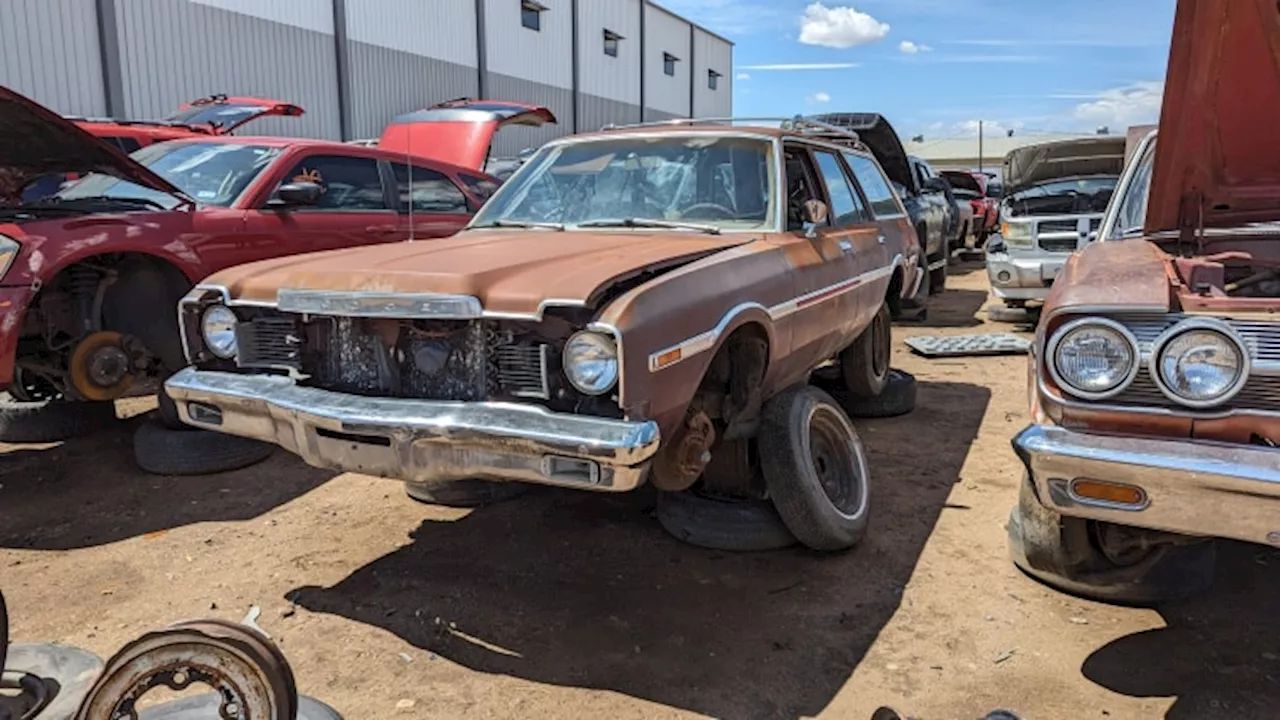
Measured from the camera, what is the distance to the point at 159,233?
5.10 m

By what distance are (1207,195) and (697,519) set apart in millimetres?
2282

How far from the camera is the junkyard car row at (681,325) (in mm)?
2451

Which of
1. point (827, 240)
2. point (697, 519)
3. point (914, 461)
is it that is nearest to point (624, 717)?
point (697, 519)

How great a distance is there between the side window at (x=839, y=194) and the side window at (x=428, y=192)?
3.17m

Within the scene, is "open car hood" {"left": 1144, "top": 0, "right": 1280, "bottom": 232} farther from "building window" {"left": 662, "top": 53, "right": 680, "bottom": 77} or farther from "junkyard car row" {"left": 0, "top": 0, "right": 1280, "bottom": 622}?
"building window" {"left": 662, "top": 53, "right": 680, "bottom": 77}

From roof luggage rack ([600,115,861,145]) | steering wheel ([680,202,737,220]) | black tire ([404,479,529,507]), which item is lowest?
black tire ([404,479,529,507])

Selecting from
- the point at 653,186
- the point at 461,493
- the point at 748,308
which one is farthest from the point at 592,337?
the point at 461,493

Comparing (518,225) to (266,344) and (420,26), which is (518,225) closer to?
(266,344)

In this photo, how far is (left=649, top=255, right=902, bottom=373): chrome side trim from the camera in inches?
116

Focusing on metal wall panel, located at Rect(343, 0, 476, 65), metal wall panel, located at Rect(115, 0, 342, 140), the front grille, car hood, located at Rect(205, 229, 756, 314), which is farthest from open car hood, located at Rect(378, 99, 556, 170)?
metal wall panel, located at Rect(343, 0, 476, 65)

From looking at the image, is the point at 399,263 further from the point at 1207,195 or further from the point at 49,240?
the point at 1207,195

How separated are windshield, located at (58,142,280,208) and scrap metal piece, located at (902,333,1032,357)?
569 centimetres

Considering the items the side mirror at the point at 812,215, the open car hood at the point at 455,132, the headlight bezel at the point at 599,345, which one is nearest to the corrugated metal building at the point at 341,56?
the open car hood at the point at 455,132

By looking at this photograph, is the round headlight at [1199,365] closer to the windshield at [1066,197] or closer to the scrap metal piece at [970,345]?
the scrap metal piece at [970,345]
